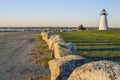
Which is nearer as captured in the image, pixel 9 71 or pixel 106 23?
pixel 9 71

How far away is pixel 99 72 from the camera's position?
7.16 m

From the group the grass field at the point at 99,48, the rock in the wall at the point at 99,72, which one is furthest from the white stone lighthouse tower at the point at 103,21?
the rock in the wall at the point at 99,72

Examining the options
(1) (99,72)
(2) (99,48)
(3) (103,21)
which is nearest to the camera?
(1) (99,72)

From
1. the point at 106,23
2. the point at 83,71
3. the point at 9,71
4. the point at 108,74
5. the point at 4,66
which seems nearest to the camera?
the point at 108,74


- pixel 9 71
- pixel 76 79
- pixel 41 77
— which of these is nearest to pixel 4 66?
pixel 9 71

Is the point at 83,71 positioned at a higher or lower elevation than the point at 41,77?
higher

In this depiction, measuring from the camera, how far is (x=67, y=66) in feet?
32.6

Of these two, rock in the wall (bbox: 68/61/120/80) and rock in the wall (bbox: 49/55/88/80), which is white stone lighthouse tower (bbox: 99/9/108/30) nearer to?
rock in the wall (bbox: 49/55/88/80)

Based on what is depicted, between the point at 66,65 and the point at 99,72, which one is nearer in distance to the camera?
the point at 99,72

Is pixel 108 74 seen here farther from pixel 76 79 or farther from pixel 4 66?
pixel 4 66

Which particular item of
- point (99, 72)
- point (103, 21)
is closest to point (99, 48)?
point (99, 72)

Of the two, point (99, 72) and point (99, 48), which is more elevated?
point (99, 72)

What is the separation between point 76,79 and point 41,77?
6152 millimetres

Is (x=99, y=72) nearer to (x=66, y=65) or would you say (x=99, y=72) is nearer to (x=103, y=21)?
(x=66, y=65)
